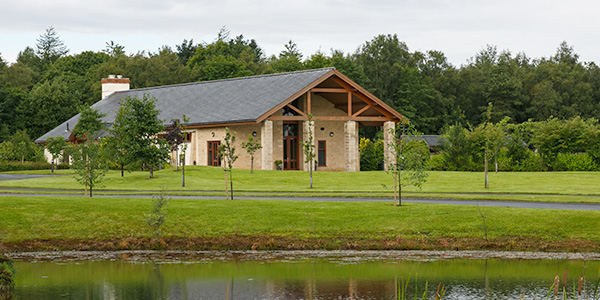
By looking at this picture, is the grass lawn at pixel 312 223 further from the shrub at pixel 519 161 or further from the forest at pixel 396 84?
the forest at pixel 396 84

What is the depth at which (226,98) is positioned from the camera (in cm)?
5525

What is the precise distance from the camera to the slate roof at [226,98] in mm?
50656

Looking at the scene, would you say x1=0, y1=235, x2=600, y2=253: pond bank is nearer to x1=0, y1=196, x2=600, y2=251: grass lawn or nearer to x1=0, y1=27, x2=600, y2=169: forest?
x1=0, y1=196, x2=600, y2=251: grass lawn

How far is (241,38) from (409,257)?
359 feet

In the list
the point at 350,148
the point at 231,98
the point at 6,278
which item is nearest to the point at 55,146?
the point at 231,98

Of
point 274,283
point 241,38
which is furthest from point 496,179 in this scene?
point 241,38

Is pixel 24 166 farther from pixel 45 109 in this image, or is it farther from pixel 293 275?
pixel 293 275

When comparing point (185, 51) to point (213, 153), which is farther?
point (185, 51)

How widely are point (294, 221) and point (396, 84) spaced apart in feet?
224

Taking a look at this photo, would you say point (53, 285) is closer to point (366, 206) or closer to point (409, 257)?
point (409, 257)

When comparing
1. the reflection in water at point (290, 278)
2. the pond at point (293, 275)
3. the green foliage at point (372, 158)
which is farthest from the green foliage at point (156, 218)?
the green foliage at point (372, 158)

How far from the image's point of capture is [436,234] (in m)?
22.3

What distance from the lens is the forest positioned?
76.7m

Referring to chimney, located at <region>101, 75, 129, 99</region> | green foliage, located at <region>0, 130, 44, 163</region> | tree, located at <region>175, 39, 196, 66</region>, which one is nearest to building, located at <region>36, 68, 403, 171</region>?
green foliage, located at <region>0, 130, 44, 163</region>
